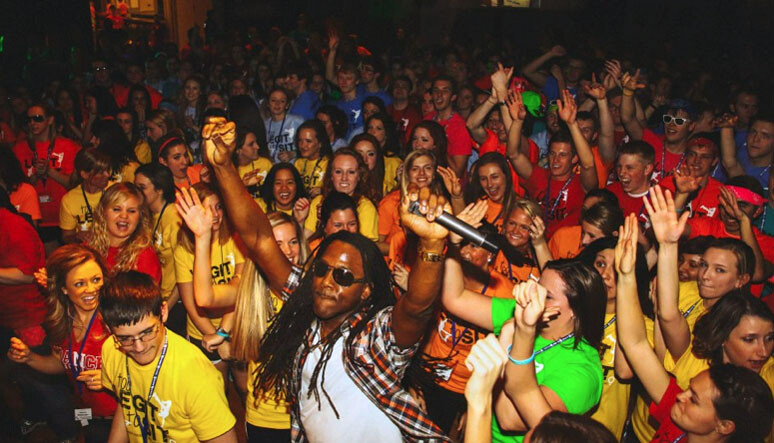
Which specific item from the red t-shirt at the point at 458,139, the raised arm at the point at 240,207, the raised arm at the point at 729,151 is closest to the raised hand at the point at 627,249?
the raised arm at the point at 240,207

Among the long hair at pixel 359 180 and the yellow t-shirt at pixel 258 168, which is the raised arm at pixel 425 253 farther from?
the yellow t-shirt at pixel 258 168

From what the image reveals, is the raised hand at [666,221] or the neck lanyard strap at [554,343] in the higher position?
the raised hand at [666,221]

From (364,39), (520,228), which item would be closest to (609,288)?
(520,228)

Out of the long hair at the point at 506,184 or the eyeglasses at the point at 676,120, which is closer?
the long hair at the point at 506,184

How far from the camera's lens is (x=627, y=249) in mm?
2764

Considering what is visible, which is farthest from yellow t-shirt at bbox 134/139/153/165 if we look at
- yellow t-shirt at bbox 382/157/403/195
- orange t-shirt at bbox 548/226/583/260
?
orange t-shirt at bbox 548/226/583/260

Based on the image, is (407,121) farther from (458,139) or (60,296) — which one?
(60,296)

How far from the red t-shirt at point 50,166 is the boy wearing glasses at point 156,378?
12.6 feet

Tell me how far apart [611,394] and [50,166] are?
5.64m

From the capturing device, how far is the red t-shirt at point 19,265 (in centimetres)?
421

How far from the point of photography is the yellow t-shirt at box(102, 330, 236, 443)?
277 centimetres

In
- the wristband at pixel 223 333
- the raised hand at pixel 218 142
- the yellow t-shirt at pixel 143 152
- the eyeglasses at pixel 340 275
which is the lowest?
the wristband at pixel 223 333

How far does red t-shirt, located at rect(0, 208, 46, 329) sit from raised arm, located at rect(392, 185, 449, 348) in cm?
323

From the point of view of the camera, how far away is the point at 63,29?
14.8 m
